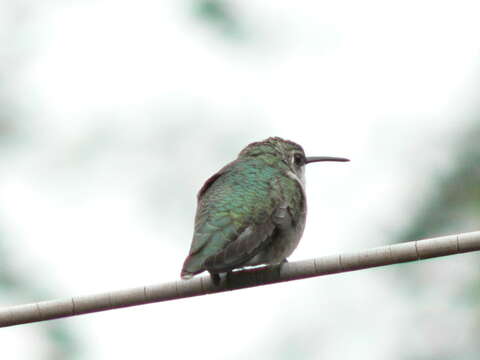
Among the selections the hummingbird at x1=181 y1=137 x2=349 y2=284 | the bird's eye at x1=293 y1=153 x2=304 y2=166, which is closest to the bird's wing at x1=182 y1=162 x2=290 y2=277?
the hummingbird at x1=181 y1=137 x2=349 y2=284

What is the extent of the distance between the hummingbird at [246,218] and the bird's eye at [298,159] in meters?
0.57

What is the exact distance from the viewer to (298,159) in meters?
9.66

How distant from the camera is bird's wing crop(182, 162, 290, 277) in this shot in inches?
258

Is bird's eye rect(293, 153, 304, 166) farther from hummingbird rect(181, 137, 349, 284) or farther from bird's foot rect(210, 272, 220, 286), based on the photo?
bird's foot rect(210, 272, 220, 286)

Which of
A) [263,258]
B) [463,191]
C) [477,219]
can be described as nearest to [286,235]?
[263,258]

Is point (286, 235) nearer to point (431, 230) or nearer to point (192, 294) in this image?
point (192, 294)

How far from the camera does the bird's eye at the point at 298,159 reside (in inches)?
377

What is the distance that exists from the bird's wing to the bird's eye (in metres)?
1.29

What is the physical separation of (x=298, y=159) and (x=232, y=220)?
8.66 feet

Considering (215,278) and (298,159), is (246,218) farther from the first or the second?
(298,159)

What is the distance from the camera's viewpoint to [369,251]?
15.5 ft

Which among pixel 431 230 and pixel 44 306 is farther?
pixel 431 230

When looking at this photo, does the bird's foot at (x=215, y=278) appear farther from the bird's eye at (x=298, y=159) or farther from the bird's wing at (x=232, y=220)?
the bird's eye at (x=298, y=159)

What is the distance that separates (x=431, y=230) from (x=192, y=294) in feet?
66.8
